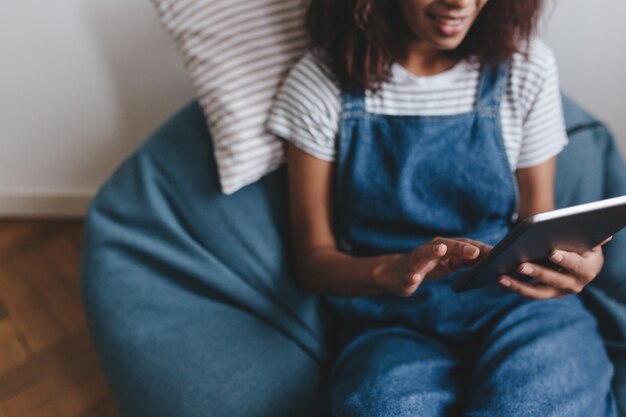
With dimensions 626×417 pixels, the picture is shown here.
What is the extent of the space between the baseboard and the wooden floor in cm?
3

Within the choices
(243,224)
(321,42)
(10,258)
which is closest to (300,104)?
(321,42)

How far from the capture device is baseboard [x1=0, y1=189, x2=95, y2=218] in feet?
5.45

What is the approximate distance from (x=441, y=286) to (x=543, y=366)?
0.64ft

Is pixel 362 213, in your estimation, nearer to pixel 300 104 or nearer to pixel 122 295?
pixel 300 104

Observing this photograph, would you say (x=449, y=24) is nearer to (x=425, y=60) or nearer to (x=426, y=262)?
(x=425, y=60)

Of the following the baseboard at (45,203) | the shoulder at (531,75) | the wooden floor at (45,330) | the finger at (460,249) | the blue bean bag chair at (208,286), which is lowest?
the wooden floor at (45,330)

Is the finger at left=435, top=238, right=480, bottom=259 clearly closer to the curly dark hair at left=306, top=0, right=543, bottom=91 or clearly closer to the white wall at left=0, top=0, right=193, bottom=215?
the curly dark hair at left=306, top=0, right=543, bottom=91

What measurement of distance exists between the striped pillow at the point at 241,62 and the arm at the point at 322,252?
9 cm

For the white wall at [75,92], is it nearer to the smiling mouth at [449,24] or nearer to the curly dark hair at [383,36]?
the curly dark hair at [383,36]

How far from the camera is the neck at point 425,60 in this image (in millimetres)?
956

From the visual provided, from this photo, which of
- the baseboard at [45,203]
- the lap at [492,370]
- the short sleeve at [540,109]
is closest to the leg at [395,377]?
the lap at [492,370]

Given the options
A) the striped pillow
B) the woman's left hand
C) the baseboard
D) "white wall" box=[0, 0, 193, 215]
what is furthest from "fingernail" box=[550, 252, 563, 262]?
the baseboard

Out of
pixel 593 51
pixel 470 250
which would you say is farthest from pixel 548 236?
pixel 593 51

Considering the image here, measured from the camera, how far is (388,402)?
824 millimetres
